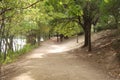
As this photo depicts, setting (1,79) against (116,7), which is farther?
(116,7)

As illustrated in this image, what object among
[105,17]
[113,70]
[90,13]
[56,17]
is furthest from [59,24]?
[113,70]

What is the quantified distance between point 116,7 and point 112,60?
10.9 feet

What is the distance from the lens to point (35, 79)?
1152 cm

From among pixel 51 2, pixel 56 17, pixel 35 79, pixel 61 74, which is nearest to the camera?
pixel 51 2

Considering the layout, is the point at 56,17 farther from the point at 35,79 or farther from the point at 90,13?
the point at 35,79

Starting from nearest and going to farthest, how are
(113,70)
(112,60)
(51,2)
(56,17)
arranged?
(51,2) < (113,70) < (112,60) < (56,17)

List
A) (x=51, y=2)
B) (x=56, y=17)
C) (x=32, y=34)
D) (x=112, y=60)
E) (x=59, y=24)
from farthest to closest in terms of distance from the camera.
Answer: (x=32, y=34) → (x=59, y=24) → (x=56, y=17) → (x=112, y=60) → (x=51, y=2)

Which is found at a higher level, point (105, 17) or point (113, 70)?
point (105, 17)

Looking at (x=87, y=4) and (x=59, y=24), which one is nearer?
(x=87, y=4)

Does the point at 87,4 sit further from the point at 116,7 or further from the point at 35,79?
the point at 35,79

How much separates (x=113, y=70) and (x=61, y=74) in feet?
9.98

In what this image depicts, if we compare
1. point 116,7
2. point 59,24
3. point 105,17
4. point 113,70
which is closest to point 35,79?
point 113,70

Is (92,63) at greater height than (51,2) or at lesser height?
lesser

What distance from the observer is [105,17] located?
55.1ft
